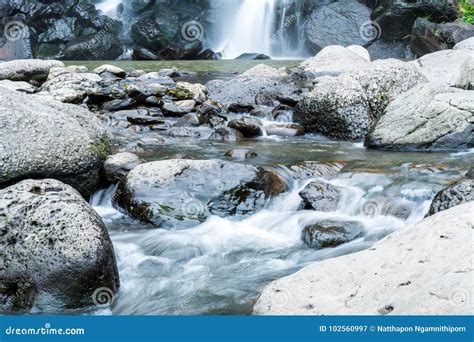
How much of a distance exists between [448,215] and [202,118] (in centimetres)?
717

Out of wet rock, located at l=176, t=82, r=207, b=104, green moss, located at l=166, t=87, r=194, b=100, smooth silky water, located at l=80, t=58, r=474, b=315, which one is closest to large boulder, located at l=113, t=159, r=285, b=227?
smooth silky water, located at l=80, t=58, r=474, b=315

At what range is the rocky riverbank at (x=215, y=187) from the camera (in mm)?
4043

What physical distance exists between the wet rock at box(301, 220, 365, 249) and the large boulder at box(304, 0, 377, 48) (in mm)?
24915

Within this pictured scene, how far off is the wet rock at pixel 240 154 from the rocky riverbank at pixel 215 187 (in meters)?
0.02

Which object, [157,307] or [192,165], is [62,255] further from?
[192,165]

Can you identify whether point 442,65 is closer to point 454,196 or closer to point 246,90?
point 246,90

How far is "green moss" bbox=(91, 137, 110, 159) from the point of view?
6320mm

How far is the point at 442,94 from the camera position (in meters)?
8.08

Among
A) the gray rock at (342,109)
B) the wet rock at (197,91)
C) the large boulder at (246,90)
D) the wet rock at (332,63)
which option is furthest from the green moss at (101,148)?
the wet rock at (332,63)

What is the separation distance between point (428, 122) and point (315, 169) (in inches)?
84.3

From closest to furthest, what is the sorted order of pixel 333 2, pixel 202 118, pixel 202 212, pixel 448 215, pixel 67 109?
pixel 448 215 < pixel 202 212 < pixel 67 109 < pixel 202 118 < pixel 333 2

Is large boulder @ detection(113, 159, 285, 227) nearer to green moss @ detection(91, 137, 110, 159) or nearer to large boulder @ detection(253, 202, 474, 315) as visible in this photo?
green moss @ detection(91, 137, 110, 159)

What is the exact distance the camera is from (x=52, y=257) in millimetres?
3947

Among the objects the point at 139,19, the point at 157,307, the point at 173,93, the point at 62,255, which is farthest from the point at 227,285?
the point at 139,19
